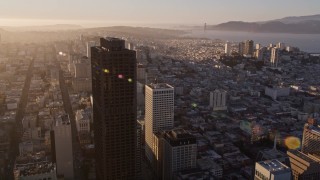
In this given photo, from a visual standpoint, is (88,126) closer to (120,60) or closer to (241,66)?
(120,60)

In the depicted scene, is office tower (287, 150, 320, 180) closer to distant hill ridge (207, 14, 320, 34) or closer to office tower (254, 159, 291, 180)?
office tower (254, 159, 291, 180)

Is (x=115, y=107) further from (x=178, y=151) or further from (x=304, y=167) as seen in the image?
(x=304, y=167)

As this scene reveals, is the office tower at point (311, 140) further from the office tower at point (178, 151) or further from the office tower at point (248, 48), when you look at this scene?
the office tower at point (248, 48)

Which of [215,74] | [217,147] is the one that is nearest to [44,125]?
[217,147]

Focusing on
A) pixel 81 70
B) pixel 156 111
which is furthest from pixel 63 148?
pixel 81 70

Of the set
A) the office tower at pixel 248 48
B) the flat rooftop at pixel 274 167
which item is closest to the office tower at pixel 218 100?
the flat rooftop at pixel 274 167

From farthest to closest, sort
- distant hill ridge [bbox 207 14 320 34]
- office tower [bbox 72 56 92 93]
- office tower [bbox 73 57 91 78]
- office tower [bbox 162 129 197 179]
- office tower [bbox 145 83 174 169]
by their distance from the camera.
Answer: distant hill ridge [bbox 207 14 320 34] < office tower [bbox 73 57 91 78] < office tower [bbox 72 56 92 93] < office tower [bbox 145 83 174 169] < office tower [bbox 162 129 197 179]

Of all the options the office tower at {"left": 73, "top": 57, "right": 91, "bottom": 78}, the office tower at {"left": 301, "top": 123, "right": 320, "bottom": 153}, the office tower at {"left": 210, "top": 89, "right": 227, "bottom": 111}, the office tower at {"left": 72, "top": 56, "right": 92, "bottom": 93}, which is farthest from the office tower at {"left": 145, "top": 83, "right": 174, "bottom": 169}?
the office tower at {"left": 73, "top": 57, "right": 91, "bottom": 78}
